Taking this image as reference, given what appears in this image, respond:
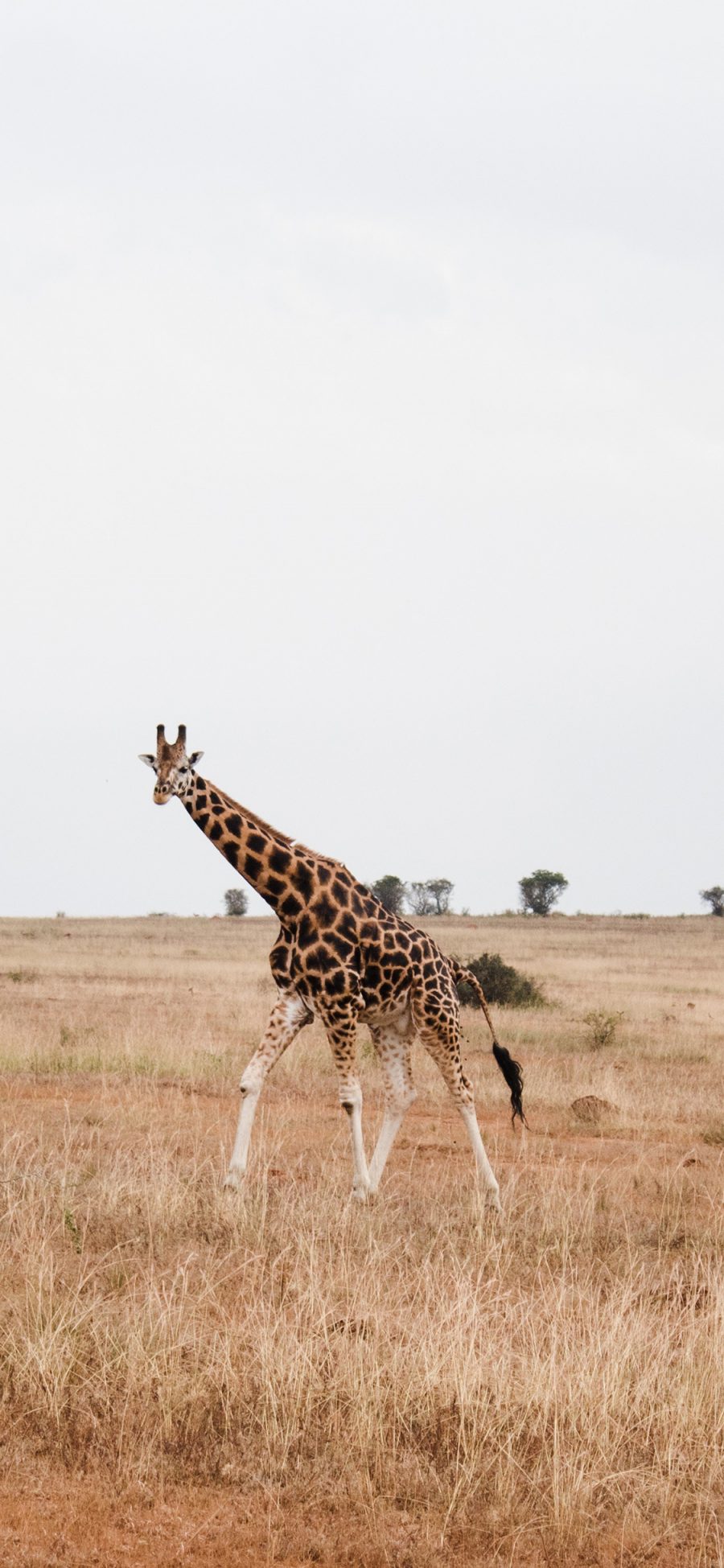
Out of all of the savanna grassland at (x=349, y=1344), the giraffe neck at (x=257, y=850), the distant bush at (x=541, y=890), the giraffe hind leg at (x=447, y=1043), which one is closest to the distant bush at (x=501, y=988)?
the savanna grassland at (x=349, y=1344)

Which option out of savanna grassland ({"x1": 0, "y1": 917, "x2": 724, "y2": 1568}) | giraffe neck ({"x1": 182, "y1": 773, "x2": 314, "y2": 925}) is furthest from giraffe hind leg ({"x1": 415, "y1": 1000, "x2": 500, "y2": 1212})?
giraffe neck ({"x1": 182, "y1": 773, "x2": 314, "y2": 925})

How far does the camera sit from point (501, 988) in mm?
24422

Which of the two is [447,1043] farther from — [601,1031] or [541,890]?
[541,890]

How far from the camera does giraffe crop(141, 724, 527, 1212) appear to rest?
9.06 metres

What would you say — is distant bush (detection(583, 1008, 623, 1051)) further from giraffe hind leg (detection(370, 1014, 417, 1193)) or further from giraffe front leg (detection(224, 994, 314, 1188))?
giraffe front leg (detection(224, 994, 314, 1188))

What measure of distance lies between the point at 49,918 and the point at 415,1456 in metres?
65.3

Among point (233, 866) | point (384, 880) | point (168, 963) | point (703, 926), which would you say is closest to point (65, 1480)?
point (233, 866)

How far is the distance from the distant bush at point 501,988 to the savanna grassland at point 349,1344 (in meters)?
11.6

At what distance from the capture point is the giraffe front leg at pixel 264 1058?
347 inches

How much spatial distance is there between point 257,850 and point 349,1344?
14.6 ft

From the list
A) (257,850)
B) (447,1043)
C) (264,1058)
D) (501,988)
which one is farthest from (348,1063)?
(501,988)

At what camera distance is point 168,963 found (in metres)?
33.3

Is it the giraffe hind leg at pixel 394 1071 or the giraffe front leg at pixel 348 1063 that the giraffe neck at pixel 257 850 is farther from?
the giraffe hind leg at pixel 394 1071

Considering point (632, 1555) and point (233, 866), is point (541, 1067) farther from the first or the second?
point (632, 1555)
